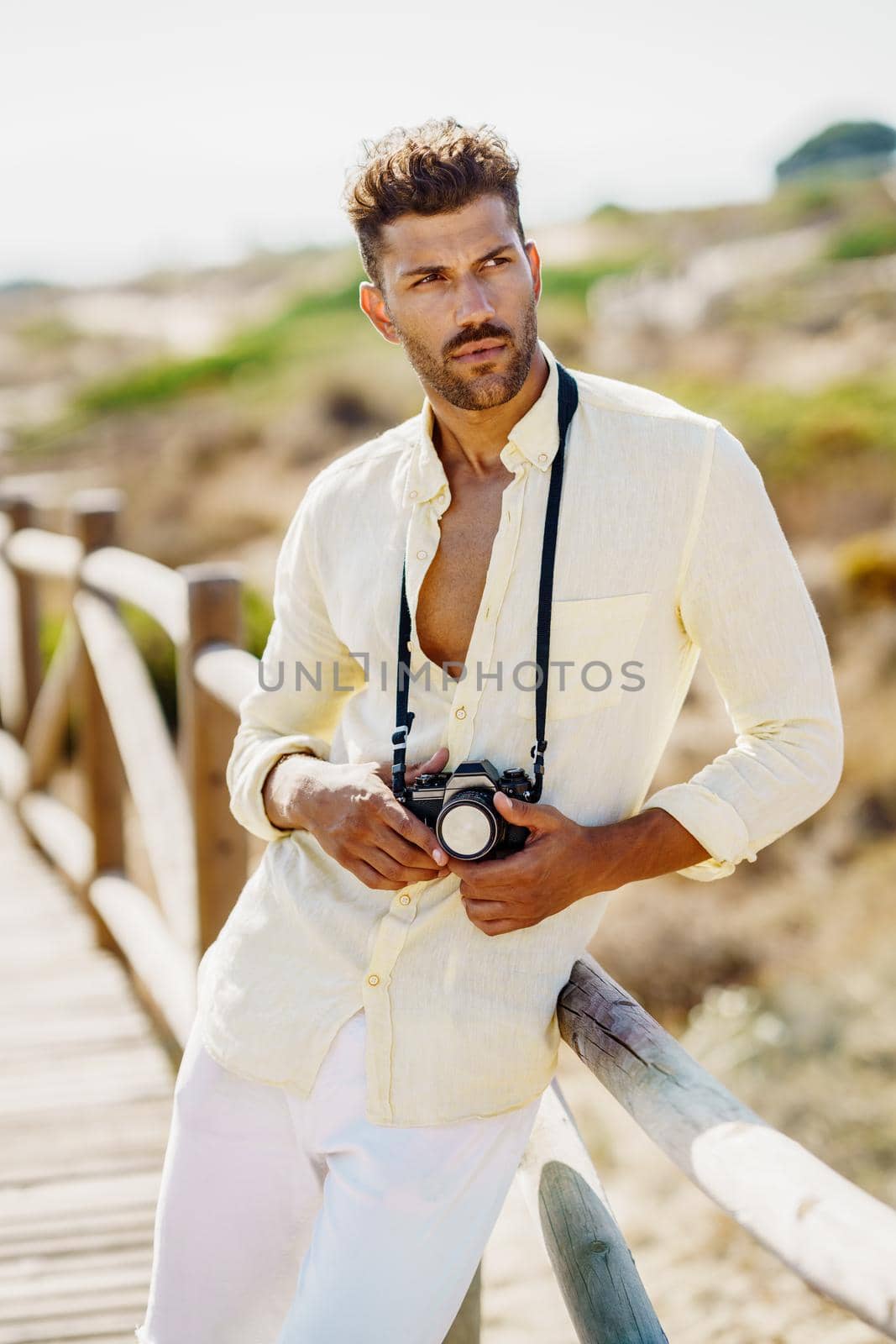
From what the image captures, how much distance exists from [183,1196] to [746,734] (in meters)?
0.92

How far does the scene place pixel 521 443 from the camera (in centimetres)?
166

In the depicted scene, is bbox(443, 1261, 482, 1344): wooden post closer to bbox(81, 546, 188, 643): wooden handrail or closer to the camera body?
the camera body

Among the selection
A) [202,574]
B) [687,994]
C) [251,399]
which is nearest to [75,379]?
[251,399]

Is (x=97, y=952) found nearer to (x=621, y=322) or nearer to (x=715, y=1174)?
(x=715, y=1174)

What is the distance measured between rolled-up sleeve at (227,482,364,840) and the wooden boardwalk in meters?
1.18

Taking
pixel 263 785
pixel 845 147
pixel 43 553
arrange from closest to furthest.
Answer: pixel 263 785 → pixel 43 553 → pixel 845 147

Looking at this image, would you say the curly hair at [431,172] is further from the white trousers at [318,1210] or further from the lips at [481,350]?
the white trousers at [318,1210]

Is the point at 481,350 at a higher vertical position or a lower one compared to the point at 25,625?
higher

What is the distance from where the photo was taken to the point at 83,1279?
2604mm

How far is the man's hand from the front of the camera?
148cm

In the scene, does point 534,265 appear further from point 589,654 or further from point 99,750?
point 99,750

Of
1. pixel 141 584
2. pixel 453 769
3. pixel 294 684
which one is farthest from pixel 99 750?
pixel 453 769

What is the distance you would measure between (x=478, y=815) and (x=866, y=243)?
81.2 ft

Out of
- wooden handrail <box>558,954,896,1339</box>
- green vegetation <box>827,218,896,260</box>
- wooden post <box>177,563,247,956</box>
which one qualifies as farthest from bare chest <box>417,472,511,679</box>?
green vegetation <box>827,218,896,260</box>
